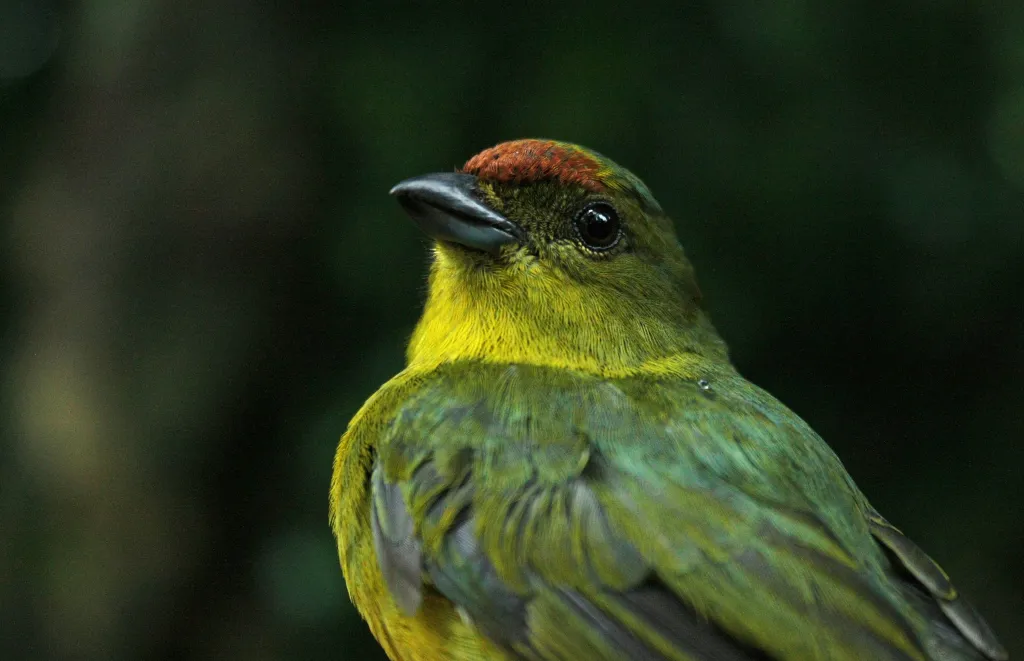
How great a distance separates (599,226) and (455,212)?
36 centimetres

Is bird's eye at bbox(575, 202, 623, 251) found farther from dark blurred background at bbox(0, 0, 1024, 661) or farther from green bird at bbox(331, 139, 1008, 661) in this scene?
dark blurred background at bbox(0, 0, 1024, 661)

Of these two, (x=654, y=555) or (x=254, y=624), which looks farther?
(x=254, y=624)

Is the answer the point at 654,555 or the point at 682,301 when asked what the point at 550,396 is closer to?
the point at 654,555

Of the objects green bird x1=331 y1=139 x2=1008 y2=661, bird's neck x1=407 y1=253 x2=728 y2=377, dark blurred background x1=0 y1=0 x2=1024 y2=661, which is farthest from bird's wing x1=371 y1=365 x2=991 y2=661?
dark blurred background x1=0 y1=0 x2=1024 y2=661

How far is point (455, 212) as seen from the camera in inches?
97.4

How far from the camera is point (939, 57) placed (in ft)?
12.7

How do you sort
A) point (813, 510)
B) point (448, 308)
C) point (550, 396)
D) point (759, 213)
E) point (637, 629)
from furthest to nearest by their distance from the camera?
1. point (759, 213)
2. point (448, 308)
3. point (550, 396)
4. point (813, 510)
5. point (637, 629)

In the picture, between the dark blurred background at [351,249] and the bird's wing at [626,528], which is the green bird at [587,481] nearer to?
the bird's wing at [626,528]

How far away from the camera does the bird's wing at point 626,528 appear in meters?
1.81

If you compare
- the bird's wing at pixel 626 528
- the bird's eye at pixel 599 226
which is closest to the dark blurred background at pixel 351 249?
the bird's eye at pixel 599 226

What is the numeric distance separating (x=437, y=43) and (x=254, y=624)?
91.8 inches

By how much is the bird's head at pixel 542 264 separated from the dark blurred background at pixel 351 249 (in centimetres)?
104

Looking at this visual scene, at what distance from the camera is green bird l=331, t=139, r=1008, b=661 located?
1.84 m

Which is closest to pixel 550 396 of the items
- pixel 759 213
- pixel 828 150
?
pixel 759 213
